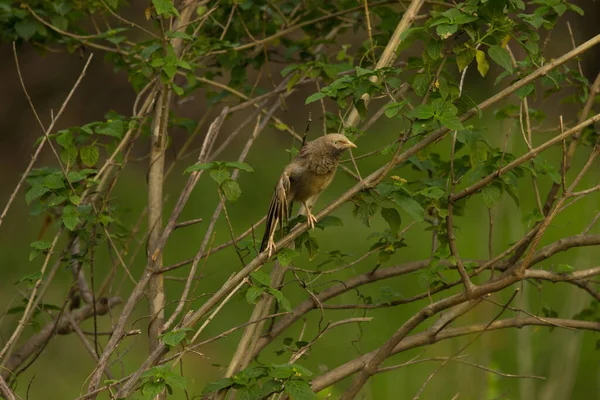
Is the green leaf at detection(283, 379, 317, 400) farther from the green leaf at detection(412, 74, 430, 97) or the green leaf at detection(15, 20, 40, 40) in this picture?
the green leaf at detection(15, 20, 40, 40)

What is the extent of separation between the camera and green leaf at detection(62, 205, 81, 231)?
2.85 m

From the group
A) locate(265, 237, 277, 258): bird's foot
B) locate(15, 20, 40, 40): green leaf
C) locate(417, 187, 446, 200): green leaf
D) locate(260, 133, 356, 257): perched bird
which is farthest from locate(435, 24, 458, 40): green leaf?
locate(15, 20, 40, 40): green leaf

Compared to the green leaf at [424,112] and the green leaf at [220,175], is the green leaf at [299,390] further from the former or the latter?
the green leaf at [424,112]

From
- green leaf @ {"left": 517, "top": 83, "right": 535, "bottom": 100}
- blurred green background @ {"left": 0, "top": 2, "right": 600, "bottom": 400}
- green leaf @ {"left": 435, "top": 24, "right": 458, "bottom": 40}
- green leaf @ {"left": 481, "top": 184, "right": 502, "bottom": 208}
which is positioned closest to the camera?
green leaf @ {"left": 435, "top": 24, "right": 458, "bottom": 40}

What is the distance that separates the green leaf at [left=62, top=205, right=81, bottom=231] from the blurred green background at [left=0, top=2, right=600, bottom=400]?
1.20ft

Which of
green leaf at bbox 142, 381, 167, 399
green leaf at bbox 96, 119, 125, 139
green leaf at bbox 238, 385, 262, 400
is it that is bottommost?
green leaf at bbox 238, 385, 262, 400

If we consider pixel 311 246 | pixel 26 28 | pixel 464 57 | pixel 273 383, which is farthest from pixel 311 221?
pixel 26 28

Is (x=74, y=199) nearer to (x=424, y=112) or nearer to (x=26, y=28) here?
(x=26, y=28)

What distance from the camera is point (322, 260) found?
228 inches

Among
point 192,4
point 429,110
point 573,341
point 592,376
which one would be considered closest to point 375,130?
point 592,376

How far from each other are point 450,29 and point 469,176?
0.76 metres

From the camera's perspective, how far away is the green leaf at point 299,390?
92.6 inches

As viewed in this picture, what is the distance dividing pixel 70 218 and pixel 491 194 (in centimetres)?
130

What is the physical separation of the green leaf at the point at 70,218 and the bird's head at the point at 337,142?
830mm
